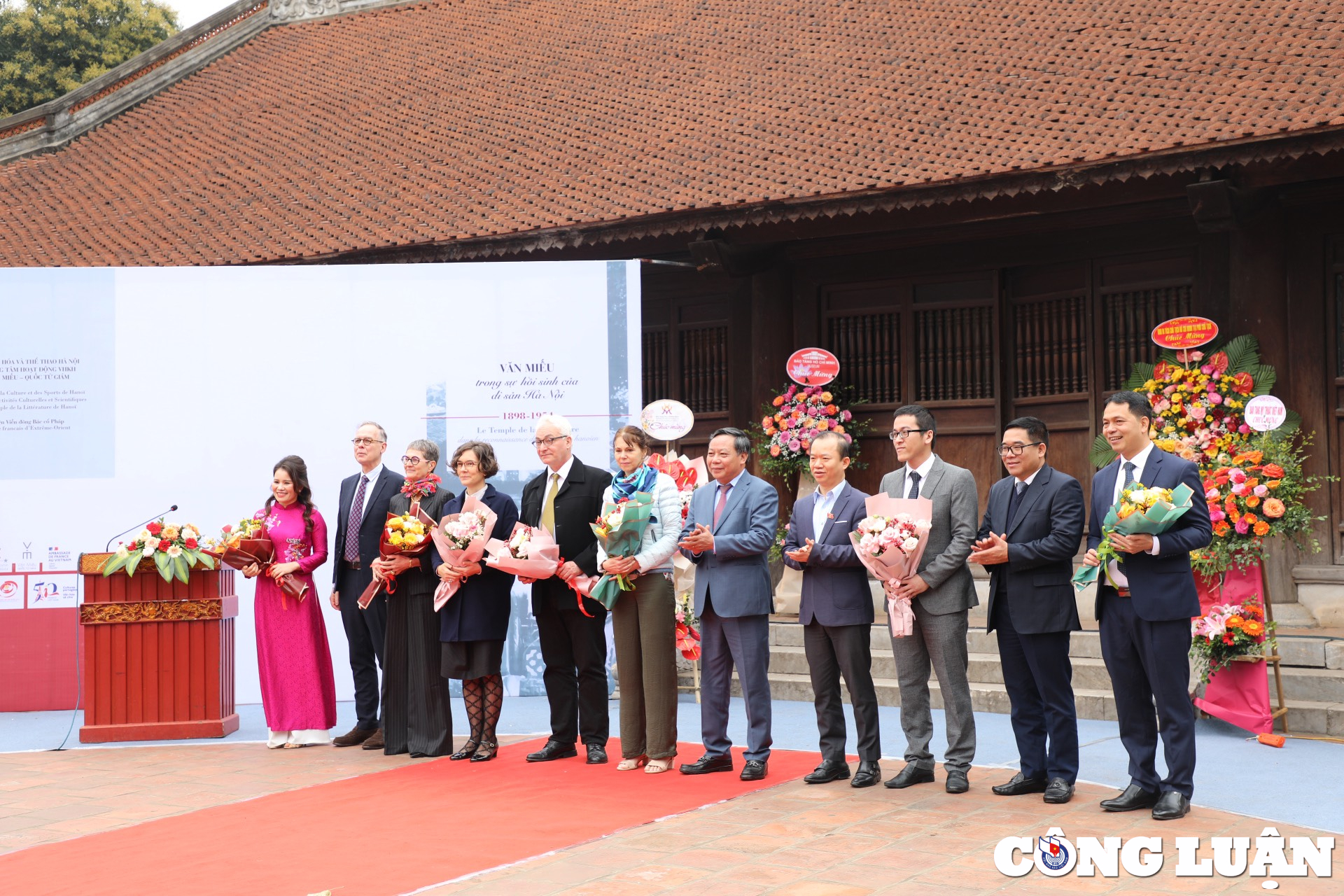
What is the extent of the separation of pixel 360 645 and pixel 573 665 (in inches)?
55.7

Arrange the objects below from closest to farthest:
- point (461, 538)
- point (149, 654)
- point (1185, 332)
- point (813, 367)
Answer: point (461, 538) < point (149, 654) < point (1185, 332) < point (813, 367)

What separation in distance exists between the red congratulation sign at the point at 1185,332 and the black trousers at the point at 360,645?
5.68m

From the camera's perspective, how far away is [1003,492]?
19.6 ft

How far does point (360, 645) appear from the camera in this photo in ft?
25.5

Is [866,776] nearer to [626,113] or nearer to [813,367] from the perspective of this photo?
[813,367]

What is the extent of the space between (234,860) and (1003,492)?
11.8 ft

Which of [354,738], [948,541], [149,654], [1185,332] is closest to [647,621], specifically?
[948,541]

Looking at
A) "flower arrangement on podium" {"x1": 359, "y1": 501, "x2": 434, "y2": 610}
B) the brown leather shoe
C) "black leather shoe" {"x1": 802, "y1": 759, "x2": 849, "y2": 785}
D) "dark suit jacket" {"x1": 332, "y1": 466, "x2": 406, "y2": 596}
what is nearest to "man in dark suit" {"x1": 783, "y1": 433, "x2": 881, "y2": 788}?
"black leather shoe" {"x1": 802, "y1": 759, "x2": 849, "y2": 785}

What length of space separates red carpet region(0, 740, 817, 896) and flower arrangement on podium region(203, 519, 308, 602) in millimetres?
1416

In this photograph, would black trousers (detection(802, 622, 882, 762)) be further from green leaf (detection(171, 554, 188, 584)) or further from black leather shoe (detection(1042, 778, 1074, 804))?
green leaf (detection(171, 554, 188, 584))

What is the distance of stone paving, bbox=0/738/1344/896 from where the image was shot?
4469 millimetres

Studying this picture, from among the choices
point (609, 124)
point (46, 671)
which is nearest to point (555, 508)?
point (46, 671)

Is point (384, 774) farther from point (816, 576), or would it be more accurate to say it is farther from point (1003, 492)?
point (1003, 492)

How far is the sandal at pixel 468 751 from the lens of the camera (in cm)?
716
